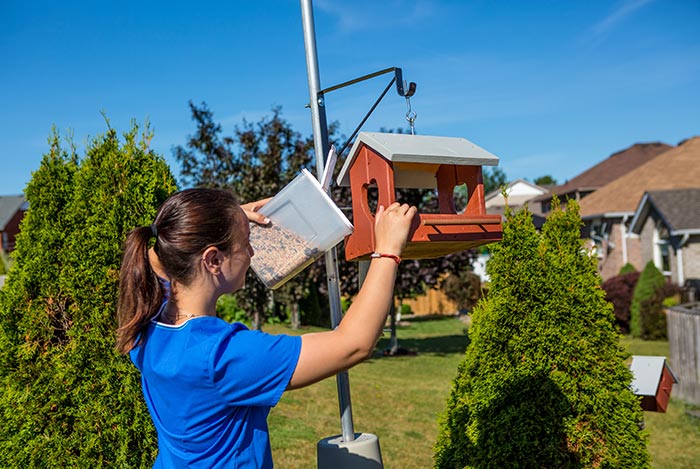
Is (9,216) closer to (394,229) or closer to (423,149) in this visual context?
(423,149)

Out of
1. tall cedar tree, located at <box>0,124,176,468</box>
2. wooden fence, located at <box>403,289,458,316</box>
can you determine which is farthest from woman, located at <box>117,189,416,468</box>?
wooden fence, located at <box>403,289,458,316</box>

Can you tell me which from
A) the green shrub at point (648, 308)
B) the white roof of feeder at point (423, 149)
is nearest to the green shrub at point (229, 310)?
the green shrub at point (648, 308)

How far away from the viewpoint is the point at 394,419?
9102 millimetres

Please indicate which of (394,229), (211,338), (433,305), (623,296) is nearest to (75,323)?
(211,338)

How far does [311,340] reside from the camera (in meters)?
1.72

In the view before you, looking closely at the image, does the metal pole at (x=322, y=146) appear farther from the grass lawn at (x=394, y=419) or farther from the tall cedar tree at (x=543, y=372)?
the grass lawn at (x=394, y=419)

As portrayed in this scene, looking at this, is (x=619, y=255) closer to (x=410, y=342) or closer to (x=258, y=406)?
(x=410, y=342)

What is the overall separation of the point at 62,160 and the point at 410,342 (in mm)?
15309

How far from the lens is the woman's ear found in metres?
1.84

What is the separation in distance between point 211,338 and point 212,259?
24 centimetres

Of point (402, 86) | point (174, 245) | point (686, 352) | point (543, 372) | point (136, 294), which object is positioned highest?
point (402, 86)

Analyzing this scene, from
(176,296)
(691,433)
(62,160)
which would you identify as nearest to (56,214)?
(62,160)

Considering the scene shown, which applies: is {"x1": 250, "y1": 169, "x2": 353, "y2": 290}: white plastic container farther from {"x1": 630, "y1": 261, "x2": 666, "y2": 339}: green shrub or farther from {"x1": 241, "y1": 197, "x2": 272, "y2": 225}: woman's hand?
{"x1": 630, "y1": 261, "x2": 666, "y2": 339}: green shrub

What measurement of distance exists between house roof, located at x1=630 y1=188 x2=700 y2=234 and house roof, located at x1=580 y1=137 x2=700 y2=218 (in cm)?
289
